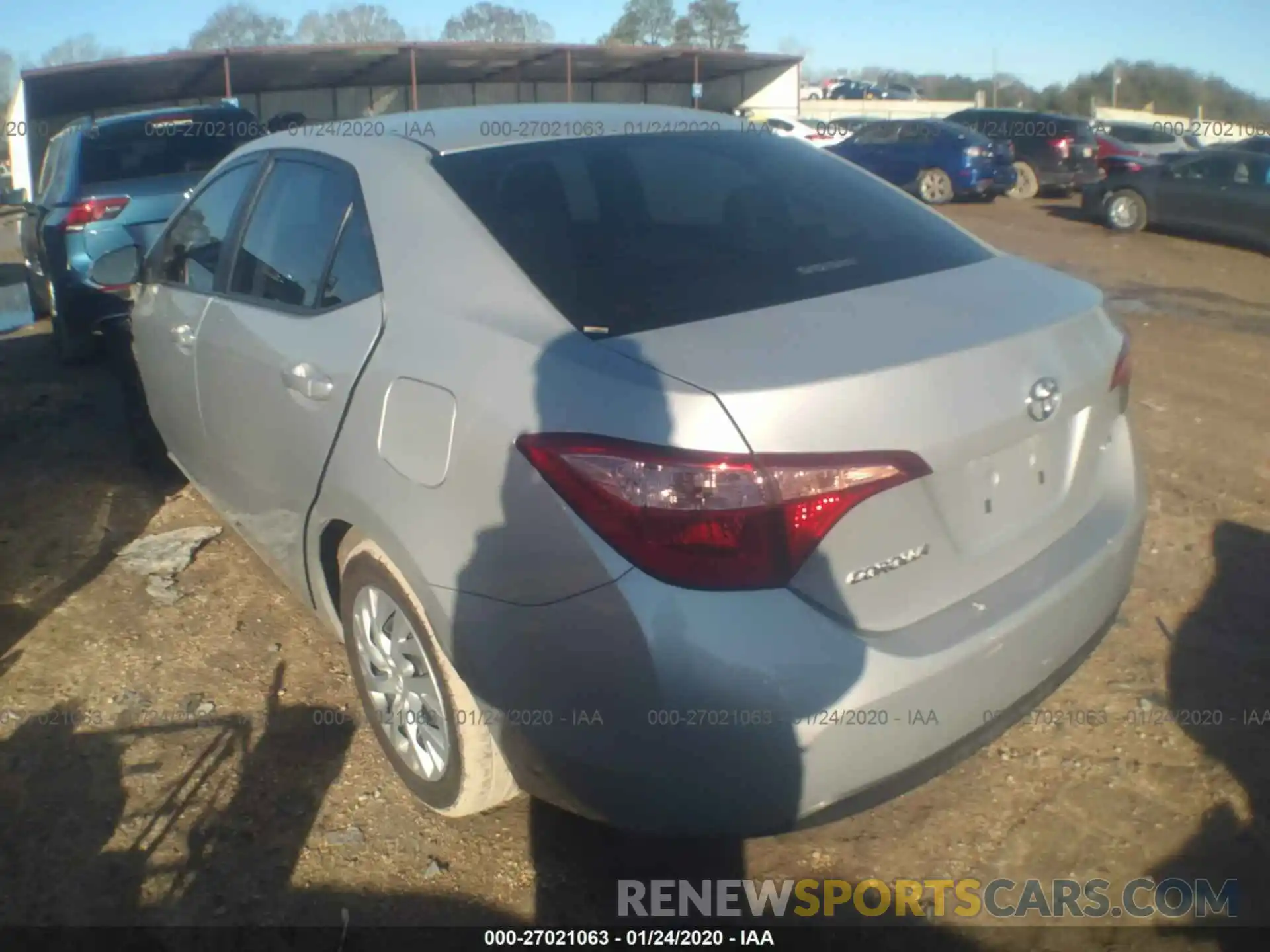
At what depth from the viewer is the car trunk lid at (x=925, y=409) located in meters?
2.04

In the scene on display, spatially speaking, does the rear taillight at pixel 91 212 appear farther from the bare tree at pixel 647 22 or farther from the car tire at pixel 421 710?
the bare tree at pixel 647 22

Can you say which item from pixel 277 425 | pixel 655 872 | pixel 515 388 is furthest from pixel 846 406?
pixel 277 425

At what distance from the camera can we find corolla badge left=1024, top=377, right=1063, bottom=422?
90.1 inches

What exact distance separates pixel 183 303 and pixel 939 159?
53.3ft

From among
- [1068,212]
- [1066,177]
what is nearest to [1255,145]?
[1068,212]

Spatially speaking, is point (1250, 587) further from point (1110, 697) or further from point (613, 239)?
point (613, 239)

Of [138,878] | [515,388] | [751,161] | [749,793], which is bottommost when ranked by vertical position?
[138,878]

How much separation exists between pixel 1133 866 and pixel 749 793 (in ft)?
3.97

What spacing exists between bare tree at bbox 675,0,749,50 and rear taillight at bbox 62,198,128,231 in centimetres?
7057

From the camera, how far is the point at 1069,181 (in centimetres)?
1866

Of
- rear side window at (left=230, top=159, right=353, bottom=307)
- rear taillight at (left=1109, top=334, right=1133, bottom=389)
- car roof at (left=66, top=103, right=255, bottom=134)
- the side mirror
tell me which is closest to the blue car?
car roof at (left=66, top=103, right=255, bottom=134)

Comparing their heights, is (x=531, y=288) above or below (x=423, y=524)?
above

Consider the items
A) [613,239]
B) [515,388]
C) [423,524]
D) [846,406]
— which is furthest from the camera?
[613,239]

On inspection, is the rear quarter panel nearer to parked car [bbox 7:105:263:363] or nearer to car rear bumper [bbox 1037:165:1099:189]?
parked car [bbox 7:105:263:363]
